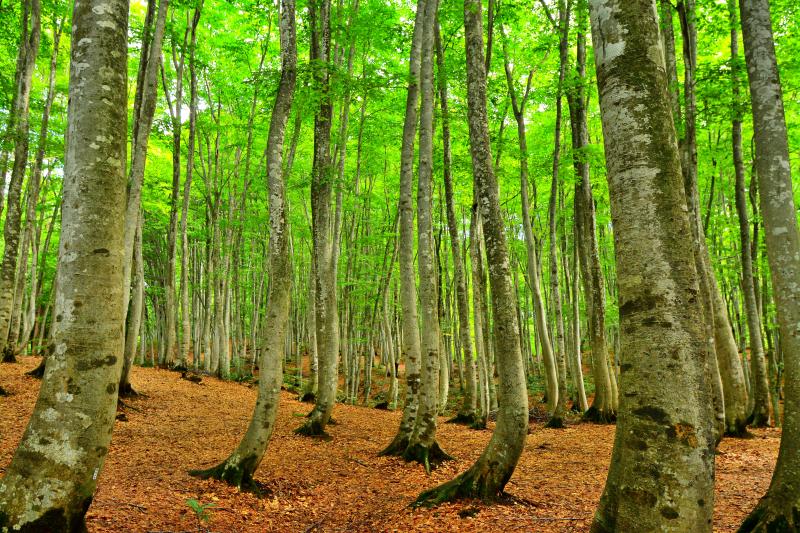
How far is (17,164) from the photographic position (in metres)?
9.55

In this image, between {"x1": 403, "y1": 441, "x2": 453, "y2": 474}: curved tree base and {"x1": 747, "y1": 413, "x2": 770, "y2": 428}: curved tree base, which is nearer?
{"x1": 403, "y1": 441, "x2": 453, "y2": 474}: curved tree base

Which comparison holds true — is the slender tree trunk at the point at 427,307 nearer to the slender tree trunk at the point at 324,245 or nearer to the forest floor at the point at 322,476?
the forest floor at the point at 322,476

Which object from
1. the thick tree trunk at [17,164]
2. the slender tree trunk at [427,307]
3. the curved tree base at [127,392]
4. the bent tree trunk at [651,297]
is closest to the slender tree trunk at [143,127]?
the curved tree base at [127,392]

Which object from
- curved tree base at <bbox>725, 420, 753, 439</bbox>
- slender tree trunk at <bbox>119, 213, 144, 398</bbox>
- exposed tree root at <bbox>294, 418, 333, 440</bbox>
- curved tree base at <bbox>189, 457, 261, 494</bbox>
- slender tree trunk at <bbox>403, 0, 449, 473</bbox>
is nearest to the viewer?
curved tree base at <bbox>189, 457, 261, 494</bbox>

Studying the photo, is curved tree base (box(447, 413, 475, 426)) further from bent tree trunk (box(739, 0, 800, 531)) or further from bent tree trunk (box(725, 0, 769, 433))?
bent tree trunk (box(739, 0, 800, 531))

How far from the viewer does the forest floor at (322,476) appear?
4824 mm

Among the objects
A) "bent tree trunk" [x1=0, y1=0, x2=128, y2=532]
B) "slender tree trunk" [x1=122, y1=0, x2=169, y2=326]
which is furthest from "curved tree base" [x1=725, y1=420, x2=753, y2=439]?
"slender tree trunk" [x1=122, y1=0, x2=169, y2=326]

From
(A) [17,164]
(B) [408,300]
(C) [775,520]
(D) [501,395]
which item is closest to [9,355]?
(A) [17,164]

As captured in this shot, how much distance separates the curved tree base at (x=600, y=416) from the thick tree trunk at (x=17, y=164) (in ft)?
46.1

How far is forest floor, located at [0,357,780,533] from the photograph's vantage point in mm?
4824

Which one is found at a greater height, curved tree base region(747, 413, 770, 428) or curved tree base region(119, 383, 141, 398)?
curved tree base region(119, 383, 141, 398)

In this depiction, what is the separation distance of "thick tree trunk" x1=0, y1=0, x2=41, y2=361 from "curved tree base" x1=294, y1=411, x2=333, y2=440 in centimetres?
613

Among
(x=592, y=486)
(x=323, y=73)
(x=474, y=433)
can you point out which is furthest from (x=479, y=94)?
(x=474, y=433)

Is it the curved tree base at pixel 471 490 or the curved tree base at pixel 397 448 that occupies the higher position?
the curved tree base at pixel 471 490
